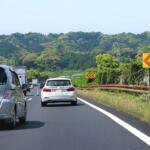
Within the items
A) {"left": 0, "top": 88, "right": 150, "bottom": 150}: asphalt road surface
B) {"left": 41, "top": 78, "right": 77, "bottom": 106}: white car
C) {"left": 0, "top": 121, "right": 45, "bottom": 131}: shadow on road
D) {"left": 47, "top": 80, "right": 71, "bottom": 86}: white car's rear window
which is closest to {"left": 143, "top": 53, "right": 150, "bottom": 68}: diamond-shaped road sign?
{"left": 41, "top": 78, "right": 77, "bottom": 106}: white car

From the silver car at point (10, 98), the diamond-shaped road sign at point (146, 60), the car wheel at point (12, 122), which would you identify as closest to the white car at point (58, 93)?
the diamond-shaped road sign at point (146, 60)

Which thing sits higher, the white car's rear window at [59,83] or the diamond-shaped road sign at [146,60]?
the diamond-shaped road sign at [146,60]

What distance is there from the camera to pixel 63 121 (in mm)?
19484

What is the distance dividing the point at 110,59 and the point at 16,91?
131534mm

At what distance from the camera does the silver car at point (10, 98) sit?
15578 mm

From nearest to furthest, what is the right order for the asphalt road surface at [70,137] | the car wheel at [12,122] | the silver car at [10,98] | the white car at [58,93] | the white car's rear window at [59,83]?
the asphalt road surface at [70,137] < the silver car at [10,98] < the car wheel at [12,122] < the white car at [58,93] < the white car's rear window at [59,83]

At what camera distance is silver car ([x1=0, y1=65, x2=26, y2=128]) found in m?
15.6

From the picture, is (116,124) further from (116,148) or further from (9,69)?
(116,148)

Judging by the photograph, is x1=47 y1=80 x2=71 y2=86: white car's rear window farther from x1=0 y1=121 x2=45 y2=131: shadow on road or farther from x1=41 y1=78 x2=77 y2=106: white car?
x1=0 y1=121 x2=45 y2=131: shadow on road

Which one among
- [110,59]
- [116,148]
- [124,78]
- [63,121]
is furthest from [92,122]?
[110,59]

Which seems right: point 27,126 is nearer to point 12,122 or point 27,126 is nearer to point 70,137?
point 12,122

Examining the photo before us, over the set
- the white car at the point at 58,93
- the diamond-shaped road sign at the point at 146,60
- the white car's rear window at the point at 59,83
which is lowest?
the white car at the point at 58,93

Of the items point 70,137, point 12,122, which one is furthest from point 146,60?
point 70,137

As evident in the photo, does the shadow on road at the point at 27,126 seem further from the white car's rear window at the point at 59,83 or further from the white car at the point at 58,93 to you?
the white car's rear window at the point at 59,83
